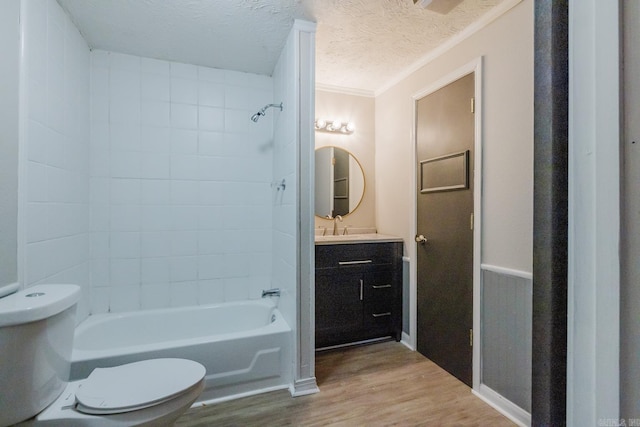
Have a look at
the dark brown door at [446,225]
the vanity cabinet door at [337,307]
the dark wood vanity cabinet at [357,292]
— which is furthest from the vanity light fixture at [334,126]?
the vanity cabinet door at [337,307]

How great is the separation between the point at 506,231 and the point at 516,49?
3.35ft

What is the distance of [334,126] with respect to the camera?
2.92 metres

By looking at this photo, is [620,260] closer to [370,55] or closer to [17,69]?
[17,69]

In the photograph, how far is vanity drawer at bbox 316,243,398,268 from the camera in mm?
2402

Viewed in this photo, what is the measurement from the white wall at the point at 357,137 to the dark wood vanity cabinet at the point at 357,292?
1.75ft

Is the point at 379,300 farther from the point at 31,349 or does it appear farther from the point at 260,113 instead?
the point at 31,349

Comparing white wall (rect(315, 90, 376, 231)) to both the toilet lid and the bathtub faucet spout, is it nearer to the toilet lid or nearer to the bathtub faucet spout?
the bathtub faucet spout

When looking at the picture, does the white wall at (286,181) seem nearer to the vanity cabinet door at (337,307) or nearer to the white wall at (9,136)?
the vanity cabinet door at (337,307)

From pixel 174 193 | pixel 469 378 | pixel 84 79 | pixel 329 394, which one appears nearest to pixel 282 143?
pixel 174 193

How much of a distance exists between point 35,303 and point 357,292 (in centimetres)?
197

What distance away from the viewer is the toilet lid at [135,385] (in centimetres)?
117

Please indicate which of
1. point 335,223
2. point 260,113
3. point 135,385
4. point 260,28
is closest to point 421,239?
point 335,223

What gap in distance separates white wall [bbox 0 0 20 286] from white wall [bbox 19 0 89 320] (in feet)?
0.20

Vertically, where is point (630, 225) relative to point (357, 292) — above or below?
above
